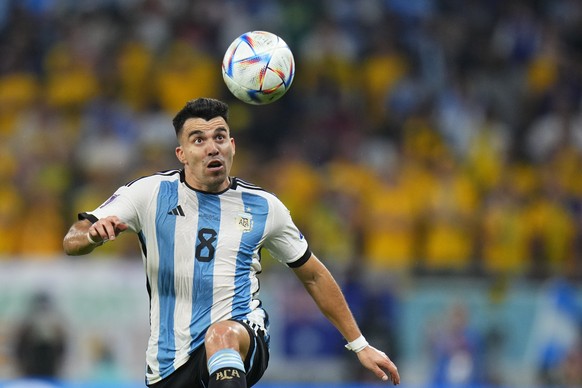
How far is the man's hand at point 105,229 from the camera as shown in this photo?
18.6ft

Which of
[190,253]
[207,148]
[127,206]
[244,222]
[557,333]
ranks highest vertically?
[207,148]

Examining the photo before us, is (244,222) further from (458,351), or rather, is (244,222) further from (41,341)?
(458,351)

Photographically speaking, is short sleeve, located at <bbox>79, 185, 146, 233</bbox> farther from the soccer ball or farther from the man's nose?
the soccer ball

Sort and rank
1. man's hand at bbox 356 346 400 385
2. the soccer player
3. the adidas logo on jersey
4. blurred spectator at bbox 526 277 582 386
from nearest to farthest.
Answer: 1. the soccer player
2. the adidas logo on jersey
3. man's hand at bbox 356 346 400 385
4. blurred spectator at bbox 526 277 582 386

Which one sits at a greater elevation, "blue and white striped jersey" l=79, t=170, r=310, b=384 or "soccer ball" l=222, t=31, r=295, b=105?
"soccer ball" l=222, t=31, r=295, b=105

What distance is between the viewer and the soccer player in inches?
252

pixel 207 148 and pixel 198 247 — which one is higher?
pixel 207 148

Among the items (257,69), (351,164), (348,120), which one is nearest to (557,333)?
(351,164)

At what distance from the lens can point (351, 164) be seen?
13.4 metres

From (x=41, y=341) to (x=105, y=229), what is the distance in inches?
243

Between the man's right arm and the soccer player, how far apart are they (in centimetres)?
25

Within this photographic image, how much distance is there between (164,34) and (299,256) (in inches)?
329

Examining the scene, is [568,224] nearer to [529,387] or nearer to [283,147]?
[529,387]

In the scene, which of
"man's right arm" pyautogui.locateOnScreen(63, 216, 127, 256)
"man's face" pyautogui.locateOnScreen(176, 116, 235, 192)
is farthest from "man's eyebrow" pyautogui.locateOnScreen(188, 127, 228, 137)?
"man's right arm" pyautogui.locateOnScreen(63, 216, 127, 256)
